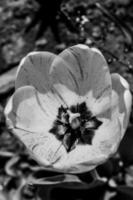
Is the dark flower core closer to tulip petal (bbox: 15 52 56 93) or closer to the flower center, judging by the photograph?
the flower center

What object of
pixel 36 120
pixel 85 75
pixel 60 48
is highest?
pixel 85 75

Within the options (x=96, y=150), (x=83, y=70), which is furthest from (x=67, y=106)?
(x=96, y=150)

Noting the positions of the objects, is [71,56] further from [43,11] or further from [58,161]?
[43,11]

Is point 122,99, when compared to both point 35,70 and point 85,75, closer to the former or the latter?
point 85,75

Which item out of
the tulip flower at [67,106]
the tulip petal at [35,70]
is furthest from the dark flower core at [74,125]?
the tulip petal at [35,70]

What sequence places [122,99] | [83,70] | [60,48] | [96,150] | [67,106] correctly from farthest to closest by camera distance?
[60,48]
[67,106]
[83,70]
[96,150]
[122,99]

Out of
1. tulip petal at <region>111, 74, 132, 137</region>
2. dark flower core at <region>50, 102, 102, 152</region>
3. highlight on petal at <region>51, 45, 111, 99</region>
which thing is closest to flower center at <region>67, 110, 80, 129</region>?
dark flower core at <region>50, 102, 102, 152</region>

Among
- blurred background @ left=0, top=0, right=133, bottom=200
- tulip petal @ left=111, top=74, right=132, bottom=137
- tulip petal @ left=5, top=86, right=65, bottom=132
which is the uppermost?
tulip petal @ left=111, top=74, right=132, bottom=137
